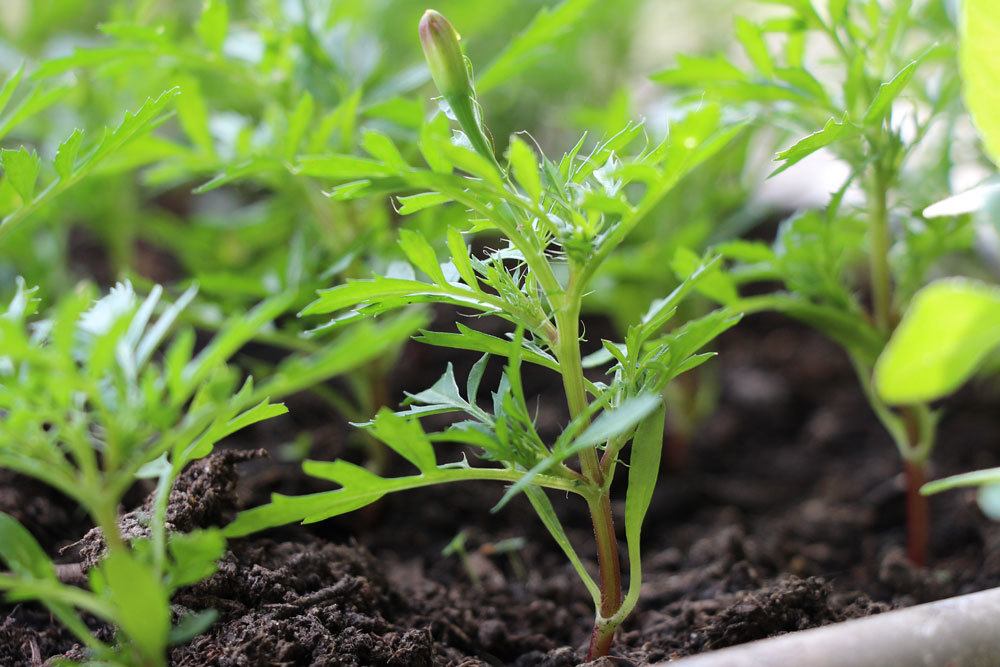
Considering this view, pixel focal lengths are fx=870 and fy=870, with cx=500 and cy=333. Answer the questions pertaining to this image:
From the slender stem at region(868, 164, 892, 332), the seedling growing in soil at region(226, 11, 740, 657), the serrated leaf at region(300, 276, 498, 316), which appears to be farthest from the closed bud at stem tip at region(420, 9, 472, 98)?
the slender stem at region(868, 164, 892, 332)

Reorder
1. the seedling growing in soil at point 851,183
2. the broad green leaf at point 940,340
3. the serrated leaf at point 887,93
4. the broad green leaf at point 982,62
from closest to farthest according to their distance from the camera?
the broad green leaf at point 940,340
the broad green leaf at point 982,62
the serrated leaf at point 887,93
the seedling growing in soil at point 851,183

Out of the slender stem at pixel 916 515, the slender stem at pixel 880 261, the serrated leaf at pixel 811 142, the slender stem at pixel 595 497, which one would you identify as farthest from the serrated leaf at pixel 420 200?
the slender stem at pixel 916 515

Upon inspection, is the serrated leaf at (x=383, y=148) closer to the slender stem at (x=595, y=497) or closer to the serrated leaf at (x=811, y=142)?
the slender stem at (x=595, y=497)

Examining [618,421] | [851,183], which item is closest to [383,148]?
[618,421]

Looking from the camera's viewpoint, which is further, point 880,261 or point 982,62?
point 880,261

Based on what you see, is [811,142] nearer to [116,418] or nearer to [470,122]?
[470,122]

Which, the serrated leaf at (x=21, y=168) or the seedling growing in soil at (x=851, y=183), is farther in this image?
the seedling growing in soil at (x=851, y=183)

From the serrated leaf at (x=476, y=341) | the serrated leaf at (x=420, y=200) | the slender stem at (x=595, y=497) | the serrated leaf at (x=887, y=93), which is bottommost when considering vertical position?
the slender stem at (x=595, y=497)
